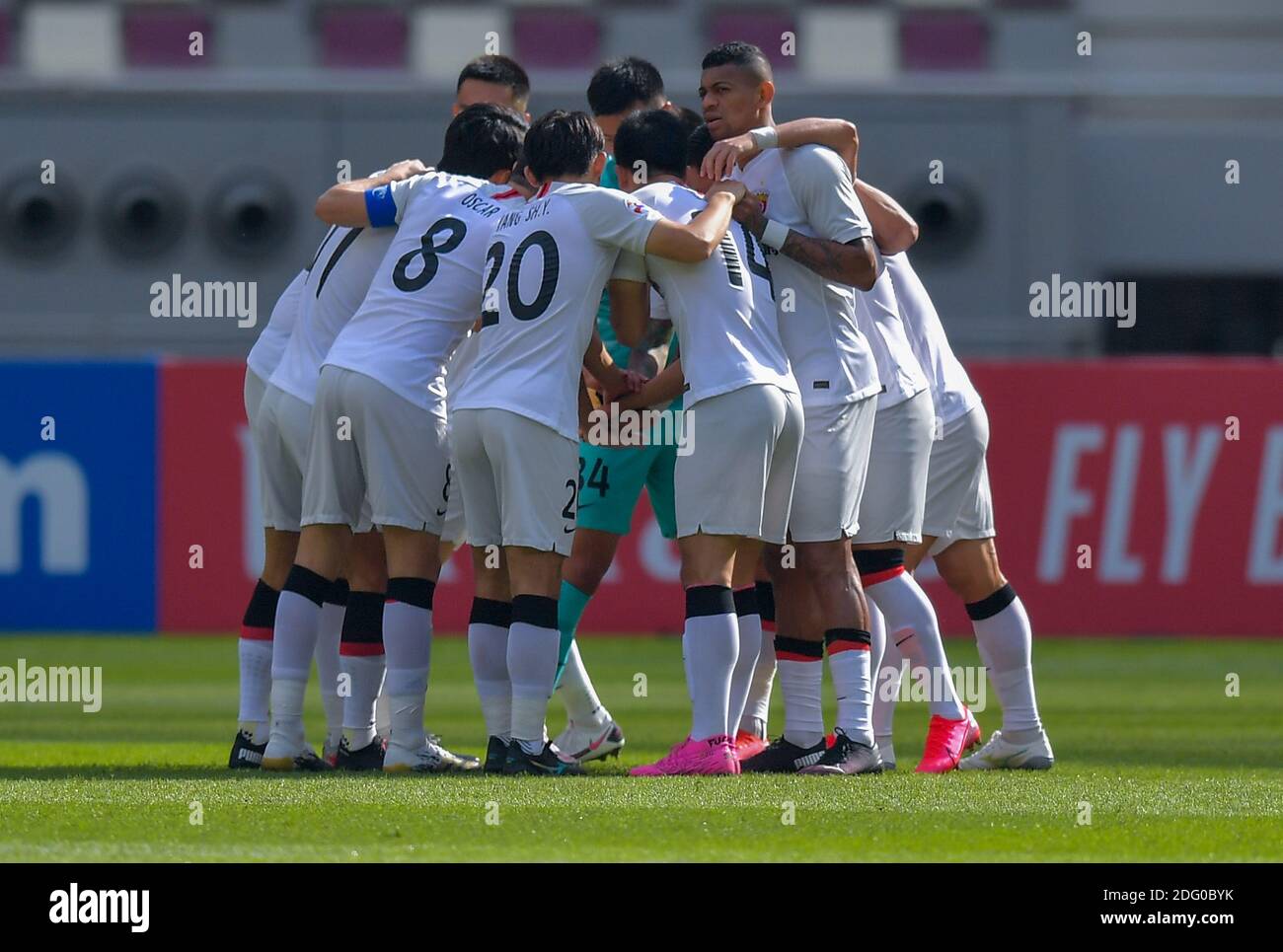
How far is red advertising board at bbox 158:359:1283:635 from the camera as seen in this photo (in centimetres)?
1511

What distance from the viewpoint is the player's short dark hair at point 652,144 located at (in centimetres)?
771

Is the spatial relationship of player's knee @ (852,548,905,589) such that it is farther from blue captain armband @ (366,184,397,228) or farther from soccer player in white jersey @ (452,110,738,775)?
blue captain armband @ (366,184,397,228)

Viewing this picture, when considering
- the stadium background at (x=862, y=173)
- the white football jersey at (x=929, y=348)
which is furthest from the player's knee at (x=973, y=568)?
the stadium background at (x=862, y=173)

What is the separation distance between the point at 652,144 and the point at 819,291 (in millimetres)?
794

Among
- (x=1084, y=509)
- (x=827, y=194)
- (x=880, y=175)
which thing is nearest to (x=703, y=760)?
(x=827, y=194)

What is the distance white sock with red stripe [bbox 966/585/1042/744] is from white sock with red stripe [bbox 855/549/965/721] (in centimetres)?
19

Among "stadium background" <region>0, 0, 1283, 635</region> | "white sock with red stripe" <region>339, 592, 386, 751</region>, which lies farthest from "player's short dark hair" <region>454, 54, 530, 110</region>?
"stadium background" <region>0, 0, 1283, 635</region>

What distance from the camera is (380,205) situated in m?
7.64

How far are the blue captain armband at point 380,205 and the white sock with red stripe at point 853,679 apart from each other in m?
2.08

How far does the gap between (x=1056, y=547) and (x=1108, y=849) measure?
9.74 metres

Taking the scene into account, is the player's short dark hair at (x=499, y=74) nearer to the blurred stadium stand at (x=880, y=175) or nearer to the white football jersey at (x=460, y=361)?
the white football jersey at (x=460, y=361)

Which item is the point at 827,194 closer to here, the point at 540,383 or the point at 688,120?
the point at 688,120
